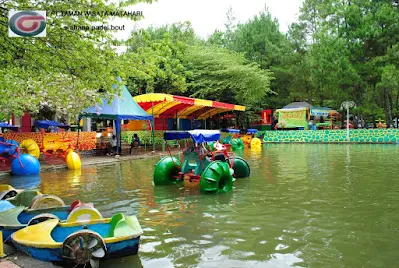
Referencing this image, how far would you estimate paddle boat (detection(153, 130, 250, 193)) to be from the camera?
386 inches

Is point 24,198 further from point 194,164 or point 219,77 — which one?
point 219,77

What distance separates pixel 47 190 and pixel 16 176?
3538mm

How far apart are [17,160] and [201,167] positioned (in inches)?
278

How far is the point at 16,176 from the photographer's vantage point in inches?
531

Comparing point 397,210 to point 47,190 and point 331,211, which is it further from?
point 47,190

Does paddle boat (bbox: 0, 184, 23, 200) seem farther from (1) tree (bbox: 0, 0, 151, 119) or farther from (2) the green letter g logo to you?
(2) the green letter g logo

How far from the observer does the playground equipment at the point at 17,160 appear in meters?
13.6

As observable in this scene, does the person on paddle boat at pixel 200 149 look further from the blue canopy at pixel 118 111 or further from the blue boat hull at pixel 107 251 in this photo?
the blue canopy at pixel 118 111

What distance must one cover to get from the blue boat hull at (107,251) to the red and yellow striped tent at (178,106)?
17.0 meters

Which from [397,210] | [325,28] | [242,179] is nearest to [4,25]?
[242,179]

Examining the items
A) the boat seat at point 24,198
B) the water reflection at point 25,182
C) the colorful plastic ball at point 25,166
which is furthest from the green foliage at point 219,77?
the boat seat at point 24,198

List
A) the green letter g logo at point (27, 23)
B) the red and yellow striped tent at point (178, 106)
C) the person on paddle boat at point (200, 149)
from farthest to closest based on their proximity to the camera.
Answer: the red and yellow striped tent at point (178, 106)
the person on paddle boat at point (200, 149)
the green letter g logo at point (27, 23)

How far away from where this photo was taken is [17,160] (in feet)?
44.8

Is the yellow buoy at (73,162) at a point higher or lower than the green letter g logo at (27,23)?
lower
